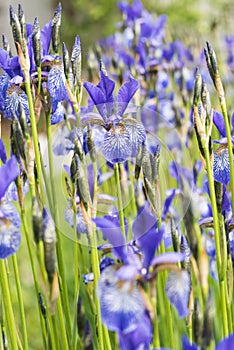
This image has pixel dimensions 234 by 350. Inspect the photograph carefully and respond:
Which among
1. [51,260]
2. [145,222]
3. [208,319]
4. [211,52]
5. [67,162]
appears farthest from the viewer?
[67,162]

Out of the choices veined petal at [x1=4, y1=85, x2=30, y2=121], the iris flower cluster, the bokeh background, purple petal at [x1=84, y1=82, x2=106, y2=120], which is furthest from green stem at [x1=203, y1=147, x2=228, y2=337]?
the bokeh background

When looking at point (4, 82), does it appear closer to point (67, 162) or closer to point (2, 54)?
point (2, 54)

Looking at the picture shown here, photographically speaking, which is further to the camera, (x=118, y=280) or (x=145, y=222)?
(x=145, y=222)

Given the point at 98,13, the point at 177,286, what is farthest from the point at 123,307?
the point at 98,13

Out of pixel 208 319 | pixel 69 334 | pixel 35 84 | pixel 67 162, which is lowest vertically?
pixel 69 334

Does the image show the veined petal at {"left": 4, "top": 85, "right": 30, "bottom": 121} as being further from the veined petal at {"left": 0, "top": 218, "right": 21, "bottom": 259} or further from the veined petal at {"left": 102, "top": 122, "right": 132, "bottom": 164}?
the veined petal at {"left": 0, "top": 218, "right": 21, "bottom": 259}

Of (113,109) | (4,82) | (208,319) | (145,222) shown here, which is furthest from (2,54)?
(208,319)

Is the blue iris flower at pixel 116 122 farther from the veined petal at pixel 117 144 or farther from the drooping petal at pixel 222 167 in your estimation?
the drooping petal at pixel 222 167
